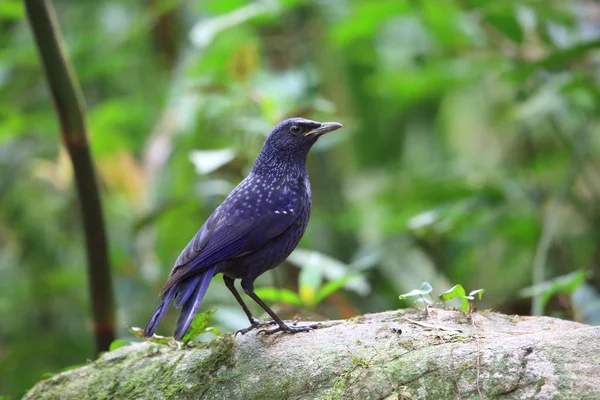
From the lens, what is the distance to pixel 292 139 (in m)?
3.90

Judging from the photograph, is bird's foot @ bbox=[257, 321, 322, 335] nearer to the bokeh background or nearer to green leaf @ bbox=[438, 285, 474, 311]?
the bokeh background

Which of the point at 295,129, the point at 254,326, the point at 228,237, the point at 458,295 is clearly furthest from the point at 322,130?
the point at 458,295

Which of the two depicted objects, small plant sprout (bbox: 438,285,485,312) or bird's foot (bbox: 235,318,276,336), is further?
bird's foot (bbox: 235,318,276,336)

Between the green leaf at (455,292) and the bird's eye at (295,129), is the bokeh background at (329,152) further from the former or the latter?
the green leaf at (455,292)

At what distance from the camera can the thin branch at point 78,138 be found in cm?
342

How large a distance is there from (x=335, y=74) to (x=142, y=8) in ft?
9.31

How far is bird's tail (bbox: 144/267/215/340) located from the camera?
303 centimetres

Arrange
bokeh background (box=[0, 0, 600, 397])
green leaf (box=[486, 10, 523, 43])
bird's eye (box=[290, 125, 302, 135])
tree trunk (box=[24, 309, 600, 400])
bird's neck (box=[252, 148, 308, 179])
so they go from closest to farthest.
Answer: tree trunk (box=[24, 309, 600, 400]), bird's neck (box=[252, 148, 308, 179]), bird's eye (box=[290, 125, 302, 135]), green leaf (box=[486, 10, 523, 43]), bokeh background (box=[0, 0, 600, 397])

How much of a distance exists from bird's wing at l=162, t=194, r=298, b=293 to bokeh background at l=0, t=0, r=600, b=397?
529mm

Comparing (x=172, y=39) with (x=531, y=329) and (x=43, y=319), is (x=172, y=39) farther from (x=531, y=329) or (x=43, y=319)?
(x=531, y=329)

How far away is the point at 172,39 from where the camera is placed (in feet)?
28.1

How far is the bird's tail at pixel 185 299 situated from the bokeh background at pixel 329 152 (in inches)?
24.2

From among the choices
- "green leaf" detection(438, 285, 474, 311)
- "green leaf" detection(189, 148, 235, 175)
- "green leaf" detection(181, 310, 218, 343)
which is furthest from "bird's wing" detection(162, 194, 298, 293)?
"green leaf" detection(438, 285, 474, 311)

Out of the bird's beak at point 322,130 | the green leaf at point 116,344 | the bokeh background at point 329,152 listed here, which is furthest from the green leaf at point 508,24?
the green leaf at point 116,344
